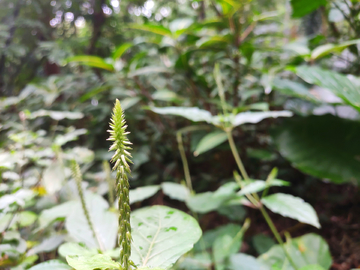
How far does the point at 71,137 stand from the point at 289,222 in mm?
957

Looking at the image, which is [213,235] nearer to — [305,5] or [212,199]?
[212,199]

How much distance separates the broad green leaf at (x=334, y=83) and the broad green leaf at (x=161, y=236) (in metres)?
0.54

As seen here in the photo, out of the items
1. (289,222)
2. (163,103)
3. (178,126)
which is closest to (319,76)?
(289,222)

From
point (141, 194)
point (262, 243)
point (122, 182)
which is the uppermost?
point (122, 182)

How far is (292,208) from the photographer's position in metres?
0.45

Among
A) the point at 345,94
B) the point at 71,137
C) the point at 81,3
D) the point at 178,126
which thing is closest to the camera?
the point at 345,94

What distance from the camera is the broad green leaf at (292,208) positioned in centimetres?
42

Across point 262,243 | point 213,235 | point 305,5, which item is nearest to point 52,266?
point 213,235

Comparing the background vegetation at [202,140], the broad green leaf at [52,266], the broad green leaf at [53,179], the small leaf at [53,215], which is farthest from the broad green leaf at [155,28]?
the broad green leaf at [52,266]

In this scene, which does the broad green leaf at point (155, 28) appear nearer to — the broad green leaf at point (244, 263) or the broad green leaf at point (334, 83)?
the broad green leaf at point (334, 83)

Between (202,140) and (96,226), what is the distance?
41cm

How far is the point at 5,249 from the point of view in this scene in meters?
0.40

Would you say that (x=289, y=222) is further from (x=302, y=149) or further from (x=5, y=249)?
(x=5, y=249)

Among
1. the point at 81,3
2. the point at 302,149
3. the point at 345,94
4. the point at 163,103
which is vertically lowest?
the point at 302,149
